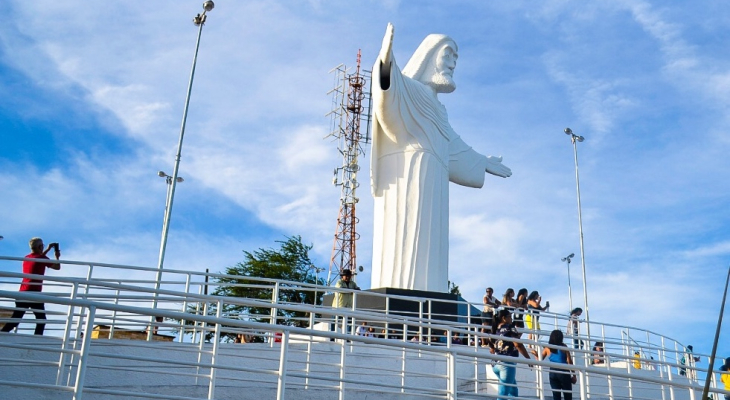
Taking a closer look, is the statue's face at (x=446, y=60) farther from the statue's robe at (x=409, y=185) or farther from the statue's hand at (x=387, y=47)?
the statue's hand at (x=387, y=47)

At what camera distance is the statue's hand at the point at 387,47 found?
15305 mm

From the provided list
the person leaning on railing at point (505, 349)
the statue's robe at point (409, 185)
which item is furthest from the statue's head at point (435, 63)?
the person leaning on railing at point (505, 349)

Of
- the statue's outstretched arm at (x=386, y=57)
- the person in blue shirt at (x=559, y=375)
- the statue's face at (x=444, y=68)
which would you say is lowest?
the person in blue shirt at (x=559, y=375)

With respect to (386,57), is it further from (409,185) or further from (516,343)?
Result: (516,343)

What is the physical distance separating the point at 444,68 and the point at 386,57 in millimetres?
2707

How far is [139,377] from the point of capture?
8.74 m

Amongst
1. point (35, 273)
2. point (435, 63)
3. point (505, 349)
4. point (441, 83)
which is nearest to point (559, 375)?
point (505, 349)

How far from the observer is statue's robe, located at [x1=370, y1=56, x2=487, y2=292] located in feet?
52.4

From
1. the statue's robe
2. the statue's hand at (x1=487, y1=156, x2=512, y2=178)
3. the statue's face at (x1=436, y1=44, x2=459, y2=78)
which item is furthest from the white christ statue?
the statue's hand at (x1=487, y1=156, x2=512, y2=178)

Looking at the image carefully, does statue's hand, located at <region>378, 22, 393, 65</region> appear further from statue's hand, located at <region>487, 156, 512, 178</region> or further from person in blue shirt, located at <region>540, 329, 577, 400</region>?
person in blue shirt, located at <region>540, 329, 577, 400</region>

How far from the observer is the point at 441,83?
17812 mm

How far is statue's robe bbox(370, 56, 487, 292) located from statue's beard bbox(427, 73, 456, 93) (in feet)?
1.17

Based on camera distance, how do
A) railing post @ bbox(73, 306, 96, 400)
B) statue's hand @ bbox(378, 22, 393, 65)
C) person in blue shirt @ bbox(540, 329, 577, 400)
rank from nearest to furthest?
railing post @ bbox(73, 306, 96, 400) < person in blue shirt @ bbox(540, 329, 577, 400) < statue's hand @ bbox(378, 22, 393, 65)

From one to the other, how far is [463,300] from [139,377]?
8.08m
